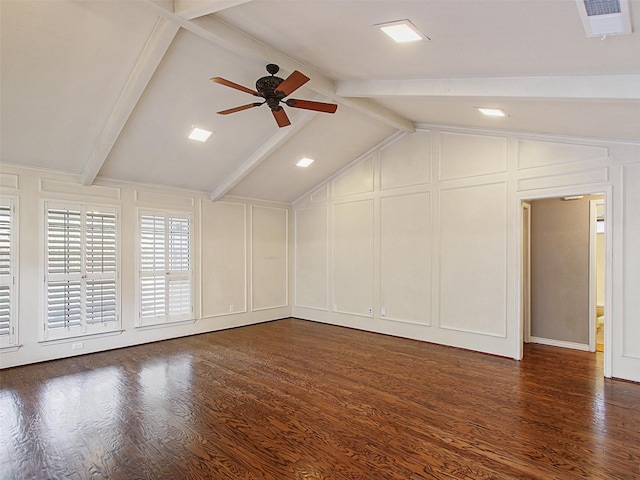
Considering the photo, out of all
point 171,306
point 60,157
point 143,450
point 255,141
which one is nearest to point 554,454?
point 143,450

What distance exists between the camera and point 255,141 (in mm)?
5559

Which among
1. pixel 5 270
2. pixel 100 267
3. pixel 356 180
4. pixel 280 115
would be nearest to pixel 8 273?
pixel 5 270

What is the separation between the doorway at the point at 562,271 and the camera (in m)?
5.57

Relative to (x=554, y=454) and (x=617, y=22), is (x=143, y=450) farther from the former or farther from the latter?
(x=617, y=22)

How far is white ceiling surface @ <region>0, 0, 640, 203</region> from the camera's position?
2613 millimetres

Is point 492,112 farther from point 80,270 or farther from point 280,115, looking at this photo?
point 80,270

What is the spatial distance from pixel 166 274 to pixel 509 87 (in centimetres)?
546

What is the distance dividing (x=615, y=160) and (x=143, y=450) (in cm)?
561

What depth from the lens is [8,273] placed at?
15.3 ft

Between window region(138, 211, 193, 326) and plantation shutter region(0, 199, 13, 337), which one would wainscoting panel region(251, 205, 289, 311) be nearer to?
window region(138, 211, 193, 326)

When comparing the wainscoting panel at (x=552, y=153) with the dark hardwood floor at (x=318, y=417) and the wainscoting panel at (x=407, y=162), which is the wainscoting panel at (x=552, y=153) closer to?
the wainscoting panel at (x=407, y=162)

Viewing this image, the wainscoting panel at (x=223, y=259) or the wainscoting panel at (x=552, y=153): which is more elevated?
the wainscoting panel at (x=552, y=153)

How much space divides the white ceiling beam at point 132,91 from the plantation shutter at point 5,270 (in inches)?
40.1

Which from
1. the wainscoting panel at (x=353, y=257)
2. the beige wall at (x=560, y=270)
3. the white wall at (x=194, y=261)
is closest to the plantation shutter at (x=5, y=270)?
the white wall at (x=194, y=261)
